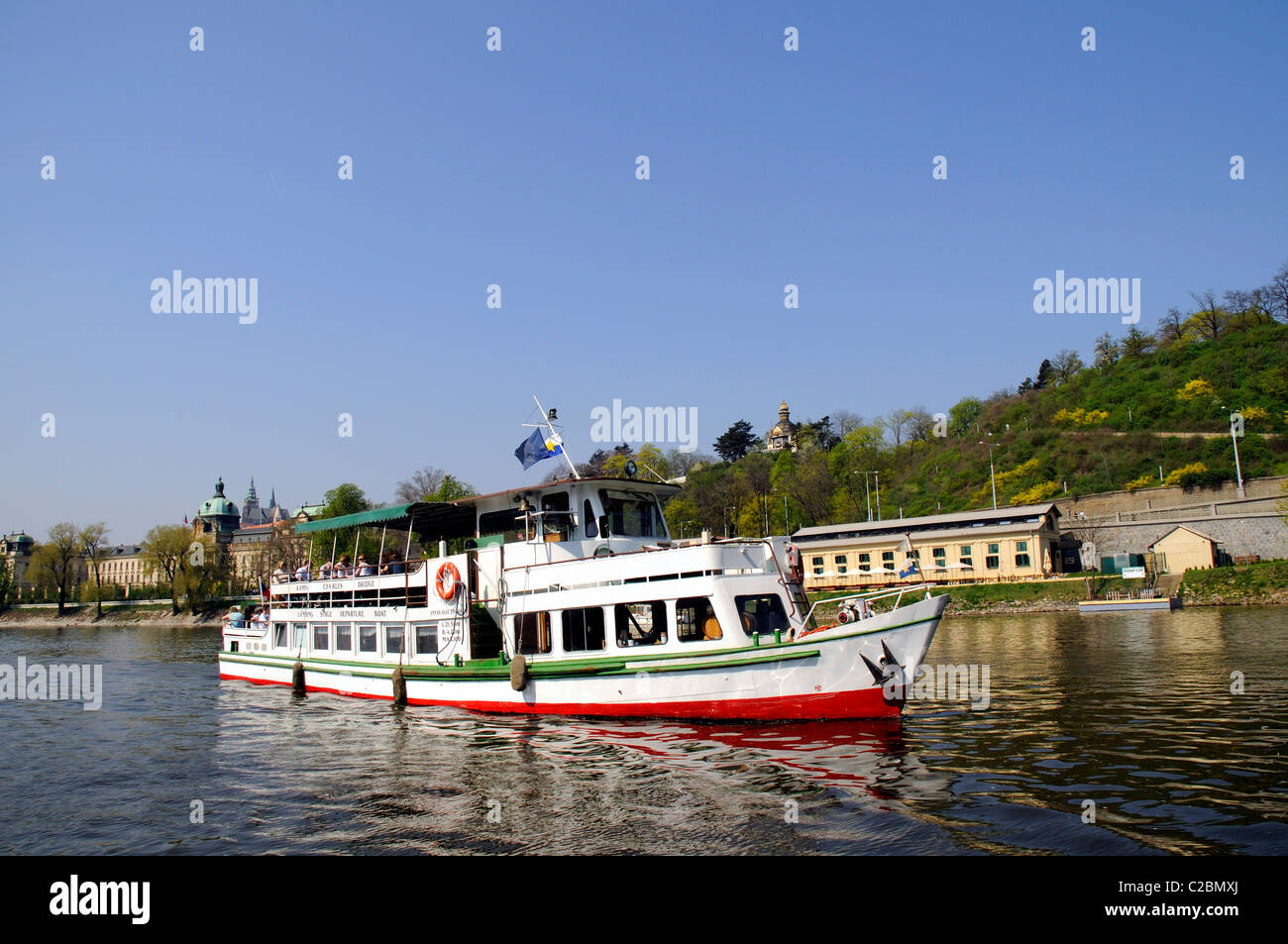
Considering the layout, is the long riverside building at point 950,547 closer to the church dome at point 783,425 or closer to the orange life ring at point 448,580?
the orange life ring at point 448,580

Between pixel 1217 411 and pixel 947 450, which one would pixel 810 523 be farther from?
pixel 1217 411

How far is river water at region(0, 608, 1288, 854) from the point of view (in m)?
10.9

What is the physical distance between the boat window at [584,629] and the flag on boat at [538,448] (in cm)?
601

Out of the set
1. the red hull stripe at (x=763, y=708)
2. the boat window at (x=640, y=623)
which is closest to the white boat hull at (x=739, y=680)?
the red hull stripe at (x=763, y=708)

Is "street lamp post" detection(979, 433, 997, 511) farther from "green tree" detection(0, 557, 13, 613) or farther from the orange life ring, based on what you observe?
"green tree" detection(0, 557, 13, 613)

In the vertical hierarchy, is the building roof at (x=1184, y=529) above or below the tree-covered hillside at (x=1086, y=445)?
below

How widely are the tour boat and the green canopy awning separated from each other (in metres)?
0.07

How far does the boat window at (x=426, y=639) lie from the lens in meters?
23.8

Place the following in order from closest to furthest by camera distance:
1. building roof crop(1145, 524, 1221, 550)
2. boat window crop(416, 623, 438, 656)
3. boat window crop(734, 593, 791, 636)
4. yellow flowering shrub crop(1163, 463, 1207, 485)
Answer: boat window crop(734, 593, 791, 636) < boat window crop(416, 623, 438, 656) < building roof crop(1145, 524, 1221, 550) < yellow flowering shrub crop(1163, 463, 1207, 485)

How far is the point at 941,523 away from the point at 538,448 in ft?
167

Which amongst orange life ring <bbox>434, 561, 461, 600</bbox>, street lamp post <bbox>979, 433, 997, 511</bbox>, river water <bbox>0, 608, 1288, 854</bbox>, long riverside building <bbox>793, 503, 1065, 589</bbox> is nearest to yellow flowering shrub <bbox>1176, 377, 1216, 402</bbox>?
street lamp post <bbox>979, 433, 997, 511</bbox>

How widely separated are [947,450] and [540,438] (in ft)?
276

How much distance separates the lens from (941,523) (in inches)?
2635

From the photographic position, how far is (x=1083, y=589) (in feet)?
176
